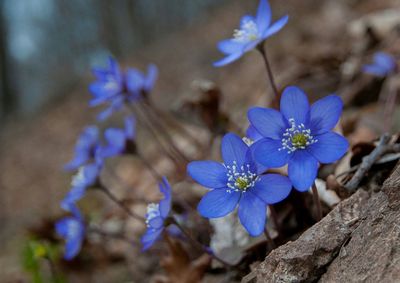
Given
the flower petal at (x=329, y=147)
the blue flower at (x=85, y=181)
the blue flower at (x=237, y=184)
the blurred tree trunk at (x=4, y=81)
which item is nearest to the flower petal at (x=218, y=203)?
the blue flower at (x=237, y=184)

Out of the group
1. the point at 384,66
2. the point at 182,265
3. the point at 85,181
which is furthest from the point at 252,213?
the point at 384,66

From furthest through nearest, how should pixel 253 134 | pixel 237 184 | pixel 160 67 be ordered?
pixel 160 67 < pixel 253 134 < pixel 237 184

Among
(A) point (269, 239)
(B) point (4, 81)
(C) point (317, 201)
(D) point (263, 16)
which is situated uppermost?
(B) point (4, 81)

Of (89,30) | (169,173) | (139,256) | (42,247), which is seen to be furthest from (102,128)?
(89,30)

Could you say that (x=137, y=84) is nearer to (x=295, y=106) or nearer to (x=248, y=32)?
(x=248, y=32)

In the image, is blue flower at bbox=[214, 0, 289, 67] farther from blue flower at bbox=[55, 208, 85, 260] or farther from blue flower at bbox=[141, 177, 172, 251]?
blue flower at bbox=[55, 208, 85, 260]

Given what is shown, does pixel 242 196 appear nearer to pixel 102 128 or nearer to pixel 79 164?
pixel 79 164
